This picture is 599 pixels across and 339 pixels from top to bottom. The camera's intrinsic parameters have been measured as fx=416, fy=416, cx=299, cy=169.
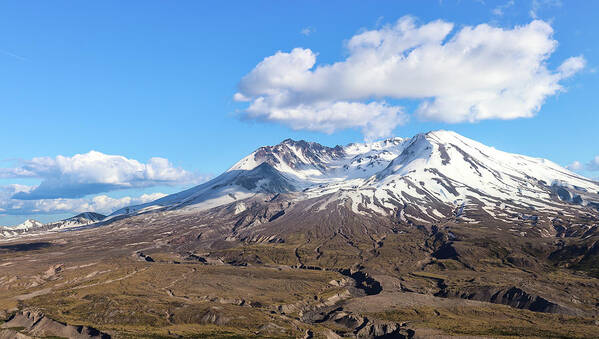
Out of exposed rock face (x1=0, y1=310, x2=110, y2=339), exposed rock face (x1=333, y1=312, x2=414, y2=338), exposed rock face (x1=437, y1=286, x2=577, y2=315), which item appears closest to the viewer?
exposed rock face (x1=0, y1=310, x2=110, y2=339)

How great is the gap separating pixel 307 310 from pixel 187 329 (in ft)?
176

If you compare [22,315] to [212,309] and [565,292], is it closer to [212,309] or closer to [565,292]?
[212,309]

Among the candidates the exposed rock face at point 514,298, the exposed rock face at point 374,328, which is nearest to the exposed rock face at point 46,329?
the exposed rock face at point 374,328

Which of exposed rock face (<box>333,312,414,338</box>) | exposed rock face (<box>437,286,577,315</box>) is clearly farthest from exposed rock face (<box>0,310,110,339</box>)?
exposed rock face (<box>437,286,577,315</box>)

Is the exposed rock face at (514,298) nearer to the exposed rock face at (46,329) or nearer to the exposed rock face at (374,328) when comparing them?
the exposed rock face at (374,328)

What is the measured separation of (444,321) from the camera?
485ft

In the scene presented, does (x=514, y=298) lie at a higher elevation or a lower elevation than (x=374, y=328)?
lower

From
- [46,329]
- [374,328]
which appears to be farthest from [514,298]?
A: [46,329]

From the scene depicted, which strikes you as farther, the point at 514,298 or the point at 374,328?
the point at 514,298

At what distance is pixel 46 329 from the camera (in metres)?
143

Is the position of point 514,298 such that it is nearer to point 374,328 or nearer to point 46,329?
point 374,328

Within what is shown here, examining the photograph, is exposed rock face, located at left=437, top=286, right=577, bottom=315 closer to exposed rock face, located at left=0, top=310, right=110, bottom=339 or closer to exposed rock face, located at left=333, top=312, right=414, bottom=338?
exposed rock face, located at left=333, top=312, right=414, bottom=338

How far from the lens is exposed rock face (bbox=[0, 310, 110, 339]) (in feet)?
452

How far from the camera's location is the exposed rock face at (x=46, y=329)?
452 feet
